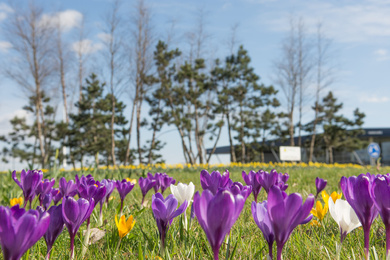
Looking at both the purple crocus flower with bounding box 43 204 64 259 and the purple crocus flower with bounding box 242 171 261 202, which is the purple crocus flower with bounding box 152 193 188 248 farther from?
the purple crocus flower with bounding box 242 171 261 202

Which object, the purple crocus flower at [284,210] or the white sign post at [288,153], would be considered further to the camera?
the white sign post at [288,153]

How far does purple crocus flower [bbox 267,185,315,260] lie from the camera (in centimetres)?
79

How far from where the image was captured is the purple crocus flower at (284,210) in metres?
0.79

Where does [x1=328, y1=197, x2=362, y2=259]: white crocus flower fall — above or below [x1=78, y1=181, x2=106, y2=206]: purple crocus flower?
below

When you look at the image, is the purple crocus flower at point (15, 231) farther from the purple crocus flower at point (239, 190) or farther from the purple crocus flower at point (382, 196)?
the purple crocus flower at point (382, 196)

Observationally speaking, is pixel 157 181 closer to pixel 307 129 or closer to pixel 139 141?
pixel 139 141

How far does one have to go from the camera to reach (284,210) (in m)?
0.79

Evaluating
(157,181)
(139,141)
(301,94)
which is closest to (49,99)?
(139,141)

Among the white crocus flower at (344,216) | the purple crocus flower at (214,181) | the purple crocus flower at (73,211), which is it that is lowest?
the white crocus flower at (344,216)

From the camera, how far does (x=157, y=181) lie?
7.44 ft

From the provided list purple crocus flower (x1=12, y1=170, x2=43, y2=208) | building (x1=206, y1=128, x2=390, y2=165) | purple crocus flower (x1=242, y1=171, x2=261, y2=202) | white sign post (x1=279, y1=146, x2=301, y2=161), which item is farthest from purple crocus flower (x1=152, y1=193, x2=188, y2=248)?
building (x1=206, y1=128, x2=390, y2=165)

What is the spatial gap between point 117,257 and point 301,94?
2592 cm

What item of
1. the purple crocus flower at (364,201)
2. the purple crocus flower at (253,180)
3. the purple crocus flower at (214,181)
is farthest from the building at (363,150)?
the purple crocus flower at (364,201)

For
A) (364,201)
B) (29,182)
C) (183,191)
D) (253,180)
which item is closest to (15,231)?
(183,191)
